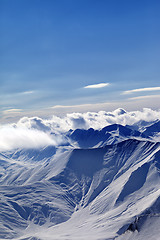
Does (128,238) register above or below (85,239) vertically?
above

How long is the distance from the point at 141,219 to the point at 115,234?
16101 cm

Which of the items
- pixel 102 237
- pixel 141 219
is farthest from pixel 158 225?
pixel 102 237

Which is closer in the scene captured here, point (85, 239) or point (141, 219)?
point (141, 219)

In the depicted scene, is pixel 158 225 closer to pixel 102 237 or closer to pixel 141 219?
pixel 141 219

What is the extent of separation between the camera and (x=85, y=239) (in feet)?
634

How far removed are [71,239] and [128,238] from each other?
167708mm

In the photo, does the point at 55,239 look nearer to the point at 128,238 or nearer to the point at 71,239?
the point at 71,239

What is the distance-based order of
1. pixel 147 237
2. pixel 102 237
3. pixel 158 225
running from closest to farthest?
1. pixel 147 237
2. pixel 158 225
3. pixel 102 237

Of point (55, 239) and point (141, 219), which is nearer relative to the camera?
point (141, 219)

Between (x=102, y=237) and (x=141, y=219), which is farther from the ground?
(x=141, y=219)

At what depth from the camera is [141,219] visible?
5666 cm

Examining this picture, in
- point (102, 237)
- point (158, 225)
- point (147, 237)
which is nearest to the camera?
point (147, 237)

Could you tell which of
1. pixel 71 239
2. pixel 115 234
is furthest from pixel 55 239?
pixel 115 234

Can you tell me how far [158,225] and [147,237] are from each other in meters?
5.51
